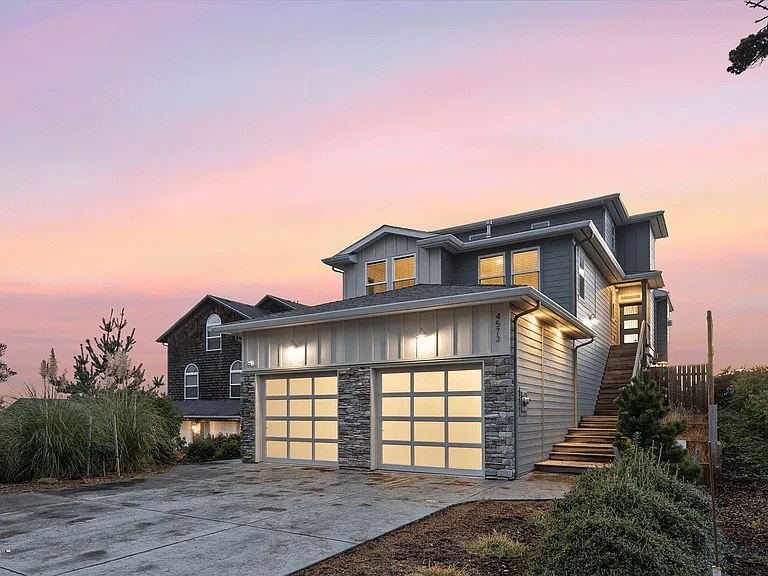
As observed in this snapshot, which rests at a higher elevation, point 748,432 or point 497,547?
point 748,432

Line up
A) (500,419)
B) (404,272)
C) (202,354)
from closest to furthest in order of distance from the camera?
1. (500,419)
2. (404,272)
3. (202,354)

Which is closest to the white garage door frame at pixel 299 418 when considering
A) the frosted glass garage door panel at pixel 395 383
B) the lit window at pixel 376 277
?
the frosted glass garage door panel at pixel 395 383

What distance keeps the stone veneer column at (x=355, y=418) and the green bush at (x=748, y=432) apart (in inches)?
264

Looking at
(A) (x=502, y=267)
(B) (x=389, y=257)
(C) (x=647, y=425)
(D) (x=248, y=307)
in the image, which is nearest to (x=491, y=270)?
(A) (x=502, y=267)

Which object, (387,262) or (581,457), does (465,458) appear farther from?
(387,262)

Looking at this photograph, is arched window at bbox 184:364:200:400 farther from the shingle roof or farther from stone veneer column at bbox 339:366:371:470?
stone veneer column at bbox 339:366:371:470

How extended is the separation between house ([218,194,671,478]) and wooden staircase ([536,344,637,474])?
32cm

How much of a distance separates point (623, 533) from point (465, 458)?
719cm

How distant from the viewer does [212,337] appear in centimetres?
2692

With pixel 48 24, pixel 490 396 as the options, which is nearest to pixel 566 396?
pixel 490 396

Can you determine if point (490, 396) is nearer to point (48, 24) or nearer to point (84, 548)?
point (84, 548)

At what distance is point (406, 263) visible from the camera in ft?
54.5

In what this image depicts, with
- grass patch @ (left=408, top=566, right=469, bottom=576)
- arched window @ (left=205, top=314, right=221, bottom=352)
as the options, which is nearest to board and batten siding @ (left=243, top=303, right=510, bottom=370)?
grass patch @ (left=408, top=566, right=469, bottom=576)

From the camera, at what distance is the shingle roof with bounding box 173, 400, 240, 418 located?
24.9 metres
